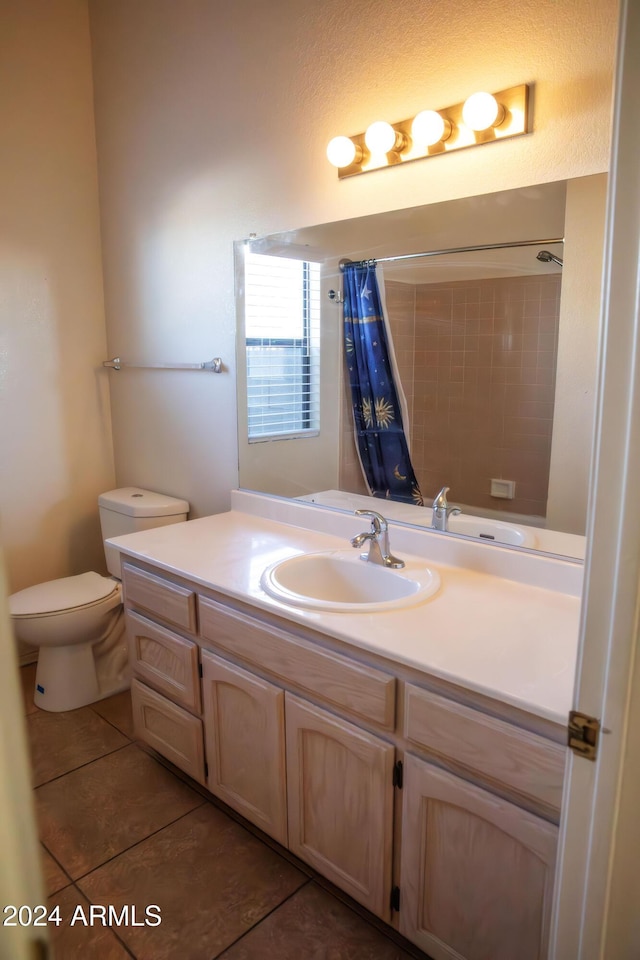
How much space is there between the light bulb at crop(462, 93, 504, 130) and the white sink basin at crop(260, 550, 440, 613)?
43.8 inches

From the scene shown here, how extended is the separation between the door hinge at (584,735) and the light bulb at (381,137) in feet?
4.95

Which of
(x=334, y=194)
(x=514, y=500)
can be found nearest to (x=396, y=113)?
(x=334, y=194)

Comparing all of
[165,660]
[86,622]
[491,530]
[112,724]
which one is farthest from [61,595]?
[491,530]

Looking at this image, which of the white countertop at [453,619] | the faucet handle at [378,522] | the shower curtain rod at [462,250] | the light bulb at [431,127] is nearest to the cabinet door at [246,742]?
the white countertop at [453,619]

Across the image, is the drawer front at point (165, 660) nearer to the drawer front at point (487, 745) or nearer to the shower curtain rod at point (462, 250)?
the drawer front at point (487, 745)

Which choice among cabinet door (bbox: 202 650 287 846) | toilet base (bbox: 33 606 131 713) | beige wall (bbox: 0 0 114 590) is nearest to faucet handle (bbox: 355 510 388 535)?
cabinet door (bbox: 202 650 287 846)

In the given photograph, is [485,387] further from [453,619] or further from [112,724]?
[112,724]

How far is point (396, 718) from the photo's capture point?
52.1 inches

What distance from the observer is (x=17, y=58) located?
2.59 meters

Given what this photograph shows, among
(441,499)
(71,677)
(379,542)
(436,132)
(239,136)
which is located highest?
(239,136)

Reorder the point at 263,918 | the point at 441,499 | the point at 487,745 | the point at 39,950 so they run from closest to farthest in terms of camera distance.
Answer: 1. the point at 39,950
2. the point at 487,745
3. the point at 263,918
4. the point at 441,499

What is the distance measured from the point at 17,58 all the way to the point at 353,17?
63.7 inches

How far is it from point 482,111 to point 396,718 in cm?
140

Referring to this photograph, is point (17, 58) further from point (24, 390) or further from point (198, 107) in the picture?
point (24, 390)
